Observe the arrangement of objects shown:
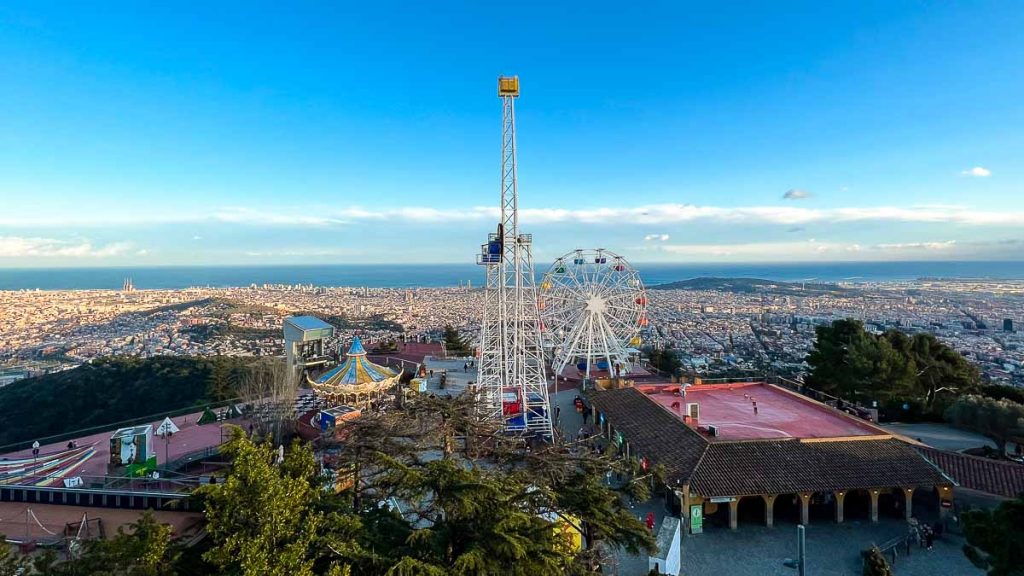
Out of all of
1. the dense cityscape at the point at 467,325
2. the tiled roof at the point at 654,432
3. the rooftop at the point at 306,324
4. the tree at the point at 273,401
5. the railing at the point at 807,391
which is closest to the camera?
the tiled roof at the point at 654,432

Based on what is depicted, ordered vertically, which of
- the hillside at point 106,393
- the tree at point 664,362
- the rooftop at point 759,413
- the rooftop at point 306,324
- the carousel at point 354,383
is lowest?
the hillside at point 106,393

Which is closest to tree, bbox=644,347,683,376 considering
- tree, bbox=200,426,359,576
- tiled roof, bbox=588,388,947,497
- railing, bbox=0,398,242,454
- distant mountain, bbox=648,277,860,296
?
tiled roof, bbox=588,388,947,497

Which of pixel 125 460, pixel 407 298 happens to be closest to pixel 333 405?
pixel 125 460

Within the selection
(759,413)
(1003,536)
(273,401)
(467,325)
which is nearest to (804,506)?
(1003,536)

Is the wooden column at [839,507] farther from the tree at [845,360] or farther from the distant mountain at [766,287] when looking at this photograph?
the distant mountain at [766,287]

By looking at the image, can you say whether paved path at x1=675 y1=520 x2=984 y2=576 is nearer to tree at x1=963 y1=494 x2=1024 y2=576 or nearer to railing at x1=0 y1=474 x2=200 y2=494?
tree at x1=963 y1=494 x2=1024 y2=576

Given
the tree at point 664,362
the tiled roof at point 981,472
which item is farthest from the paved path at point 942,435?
the tree at point 664,362
